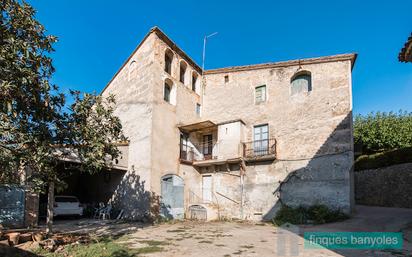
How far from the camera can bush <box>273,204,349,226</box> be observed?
1414 centimetres

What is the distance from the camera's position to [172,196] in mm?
17016

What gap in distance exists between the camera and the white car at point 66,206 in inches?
616

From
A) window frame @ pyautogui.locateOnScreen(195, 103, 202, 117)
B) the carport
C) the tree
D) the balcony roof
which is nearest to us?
the tree

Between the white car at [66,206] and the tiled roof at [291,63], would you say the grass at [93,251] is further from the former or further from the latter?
the tiled roof at [291,63]

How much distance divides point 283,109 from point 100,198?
13.1 metres

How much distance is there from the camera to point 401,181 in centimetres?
1945

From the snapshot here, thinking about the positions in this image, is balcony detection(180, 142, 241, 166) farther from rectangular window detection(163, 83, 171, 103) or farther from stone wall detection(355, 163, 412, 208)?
stone wall detection(355, 163, 412, 208)

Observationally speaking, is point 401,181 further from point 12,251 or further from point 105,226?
point 12,251

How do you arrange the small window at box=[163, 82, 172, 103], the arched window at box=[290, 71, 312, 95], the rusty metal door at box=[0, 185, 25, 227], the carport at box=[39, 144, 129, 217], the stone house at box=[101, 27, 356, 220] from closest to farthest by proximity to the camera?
the rusty metal door at box=[0, 185, 25, 227], the stone house at box=[101, 27, 356, 220], the carport at box=[39, 144, 129, 217], the arched window at box=[290, 71, 312, 95], the small window at box=[163, 82, 172, 103]

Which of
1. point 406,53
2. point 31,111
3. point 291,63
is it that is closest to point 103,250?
point 31,111

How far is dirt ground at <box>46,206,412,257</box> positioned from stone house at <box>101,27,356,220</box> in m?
1.93

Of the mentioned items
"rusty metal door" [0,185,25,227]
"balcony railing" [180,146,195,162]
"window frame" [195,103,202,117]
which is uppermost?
"window frame" [195,103,202,117]

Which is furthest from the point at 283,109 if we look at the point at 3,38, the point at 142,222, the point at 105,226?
the point at 3,38

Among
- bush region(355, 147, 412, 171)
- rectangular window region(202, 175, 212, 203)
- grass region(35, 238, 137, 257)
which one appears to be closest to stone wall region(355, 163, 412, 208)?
bush region(355, 147, 412, 171)
